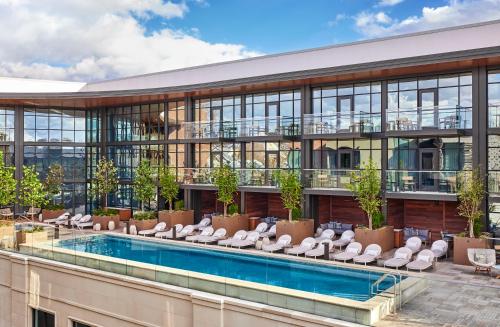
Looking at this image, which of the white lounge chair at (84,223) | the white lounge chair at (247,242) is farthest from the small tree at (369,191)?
the white lounge chair at (84,223)

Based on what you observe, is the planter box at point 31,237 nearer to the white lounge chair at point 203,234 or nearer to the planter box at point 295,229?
the white lounge chair at point 203,234

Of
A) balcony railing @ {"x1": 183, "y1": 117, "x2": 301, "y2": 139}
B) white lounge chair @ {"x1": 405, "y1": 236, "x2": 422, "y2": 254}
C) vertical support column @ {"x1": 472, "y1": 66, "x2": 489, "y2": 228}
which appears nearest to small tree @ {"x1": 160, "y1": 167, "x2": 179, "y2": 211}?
balcony railing @ {"x1": 183, "y1": 117, "x2": 301, "y2": 139}

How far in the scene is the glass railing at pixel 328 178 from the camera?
22.6 m

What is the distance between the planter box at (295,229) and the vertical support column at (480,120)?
7811mm

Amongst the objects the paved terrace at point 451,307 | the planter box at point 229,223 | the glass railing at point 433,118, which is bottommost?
the paved terrace at point 451,307

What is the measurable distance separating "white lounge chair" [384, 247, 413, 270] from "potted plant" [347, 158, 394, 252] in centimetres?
195

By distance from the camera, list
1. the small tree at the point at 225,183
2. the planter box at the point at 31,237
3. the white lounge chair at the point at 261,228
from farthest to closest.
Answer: the small tree at the point at 225,183 < the white lounge chair at the point at 261,228 < the planter box at the point at 31,237

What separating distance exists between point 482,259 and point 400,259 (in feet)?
8.81

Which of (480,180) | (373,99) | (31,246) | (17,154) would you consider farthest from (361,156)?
(17,154)

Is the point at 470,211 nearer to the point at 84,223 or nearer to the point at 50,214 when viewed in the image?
the point at 84,223

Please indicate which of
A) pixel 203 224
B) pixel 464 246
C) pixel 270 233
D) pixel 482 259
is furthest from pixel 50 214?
pixel 482 259

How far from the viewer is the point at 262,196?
93.2ft

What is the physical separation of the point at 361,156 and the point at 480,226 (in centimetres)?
698

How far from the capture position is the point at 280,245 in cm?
2030
